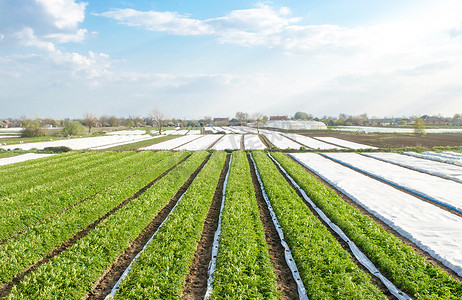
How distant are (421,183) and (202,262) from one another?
13942 millimetres

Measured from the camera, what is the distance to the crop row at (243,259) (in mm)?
4949

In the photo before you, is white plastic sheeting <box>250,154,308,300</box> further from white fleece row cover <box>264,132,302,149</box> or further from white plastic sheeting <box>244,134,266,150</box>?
white fleece row cover <box>264,132,302,149</box>

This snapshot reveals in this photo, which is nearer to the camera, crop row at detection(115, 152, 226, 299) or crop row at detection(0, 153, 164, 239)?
crop row at detection(115, 152, 226, 299)

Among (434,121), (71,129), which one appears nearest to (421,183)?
(71,129)

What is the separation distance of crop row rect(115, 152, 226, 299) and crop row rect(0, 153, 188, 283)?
3.05 m

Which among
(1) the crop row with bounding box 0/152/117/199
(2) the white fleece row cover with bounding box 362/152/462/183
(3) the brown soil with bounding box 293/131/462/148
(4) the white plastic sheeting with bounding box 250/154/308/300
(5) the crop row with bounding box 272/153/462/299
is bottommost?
(4) the white plastic sheeting with bounding box 250/154/308/300

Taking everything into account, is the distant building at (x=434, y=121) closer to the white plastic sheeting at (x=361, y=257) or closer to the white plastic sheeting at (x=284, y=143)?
the white plastic sheeting at (x=284, y=143)

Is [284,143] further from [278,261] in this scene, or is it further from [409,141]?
[278,261]

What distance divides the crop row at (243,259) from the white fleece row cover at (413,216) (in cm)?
497

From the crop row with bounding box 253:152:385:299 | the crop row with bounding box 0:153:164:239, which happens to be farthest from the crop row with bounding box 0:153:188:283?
the crop row with bounding box 253:152:385:299

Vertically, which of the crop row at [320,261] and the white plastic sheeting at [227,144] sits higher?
the white plastic sheeting at [227,144]

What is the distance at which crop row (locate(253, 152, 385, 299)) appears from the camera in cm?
489

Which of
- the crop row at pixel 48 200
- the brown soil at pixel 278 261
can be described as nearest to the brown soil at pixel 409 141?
the brown soil at pixel 278 261

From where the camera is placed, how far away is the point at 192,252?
6434mm
